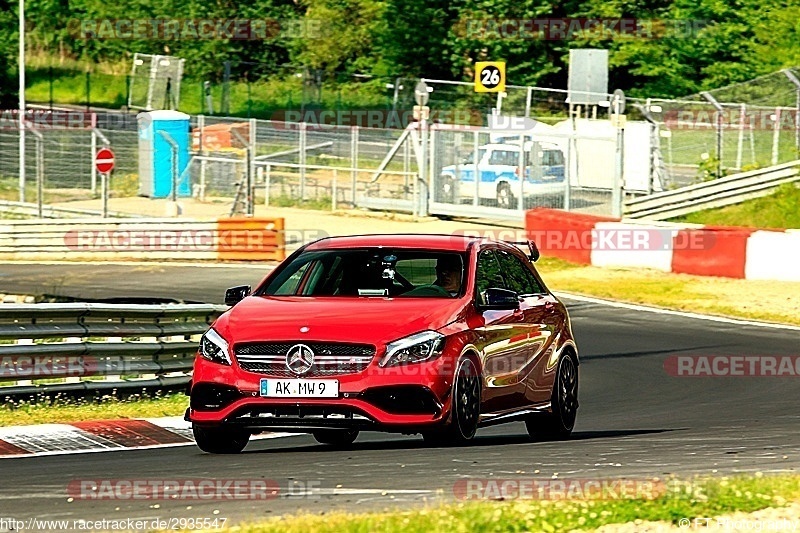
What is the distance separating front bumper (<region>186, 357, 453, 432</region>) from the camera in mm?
10102

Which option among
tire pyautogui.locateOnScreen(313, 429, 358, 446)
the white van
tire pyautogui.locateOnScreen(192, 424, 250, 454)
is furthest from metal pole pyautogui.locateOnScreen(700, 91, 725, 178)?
tire pyautogui.locateOnScreen(192, 424, 250, 454)

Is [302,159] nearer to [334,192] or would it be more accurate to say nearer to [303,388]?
[334,192]

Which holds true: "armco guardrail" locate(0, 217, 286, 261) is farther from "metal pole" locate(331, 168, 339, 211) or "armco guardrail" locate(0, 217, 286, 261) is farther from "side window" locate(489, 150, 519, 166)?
"metal pole" locate(331, 168, 339, 211)

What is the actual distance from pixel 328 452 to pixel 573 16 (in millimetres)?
54529

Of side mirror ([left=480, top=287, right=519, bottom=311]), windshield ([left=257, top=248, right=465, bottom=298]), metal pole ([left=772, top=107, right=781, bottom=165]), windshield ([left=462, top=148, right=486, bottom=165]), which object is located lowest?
side mirror ([left=480, top=287, right=519, bottom=311])

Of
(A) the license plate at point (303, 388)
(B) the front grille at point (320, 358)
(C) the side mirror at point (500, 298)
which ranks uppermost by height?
(C) the side mirror at point (500, 298)

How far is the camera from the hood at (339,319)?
33.4 feet

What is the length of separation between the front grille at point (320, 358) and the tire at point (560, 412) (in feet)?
6.99

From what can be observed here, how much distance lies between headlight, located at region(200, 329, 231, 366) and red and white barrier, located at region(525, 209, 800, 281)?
55.9 feet

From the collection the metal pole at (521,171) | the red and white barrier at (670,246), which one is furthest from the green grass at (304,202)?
the red and white barrier at (670,246)

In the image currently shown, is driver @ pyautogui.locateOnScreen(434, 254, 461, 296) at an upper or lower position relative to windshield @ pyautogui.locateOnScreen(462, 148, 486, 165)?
lower

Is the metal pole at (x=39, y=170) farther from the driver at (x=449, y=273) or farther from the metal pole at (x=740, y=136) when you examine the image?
the driver at (x=449, y=273)

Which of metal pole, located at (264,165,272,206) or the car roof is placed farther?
metal pole, located at (264,165,272,206)

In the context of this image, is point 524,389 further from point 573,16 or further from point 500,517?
point 573,16
